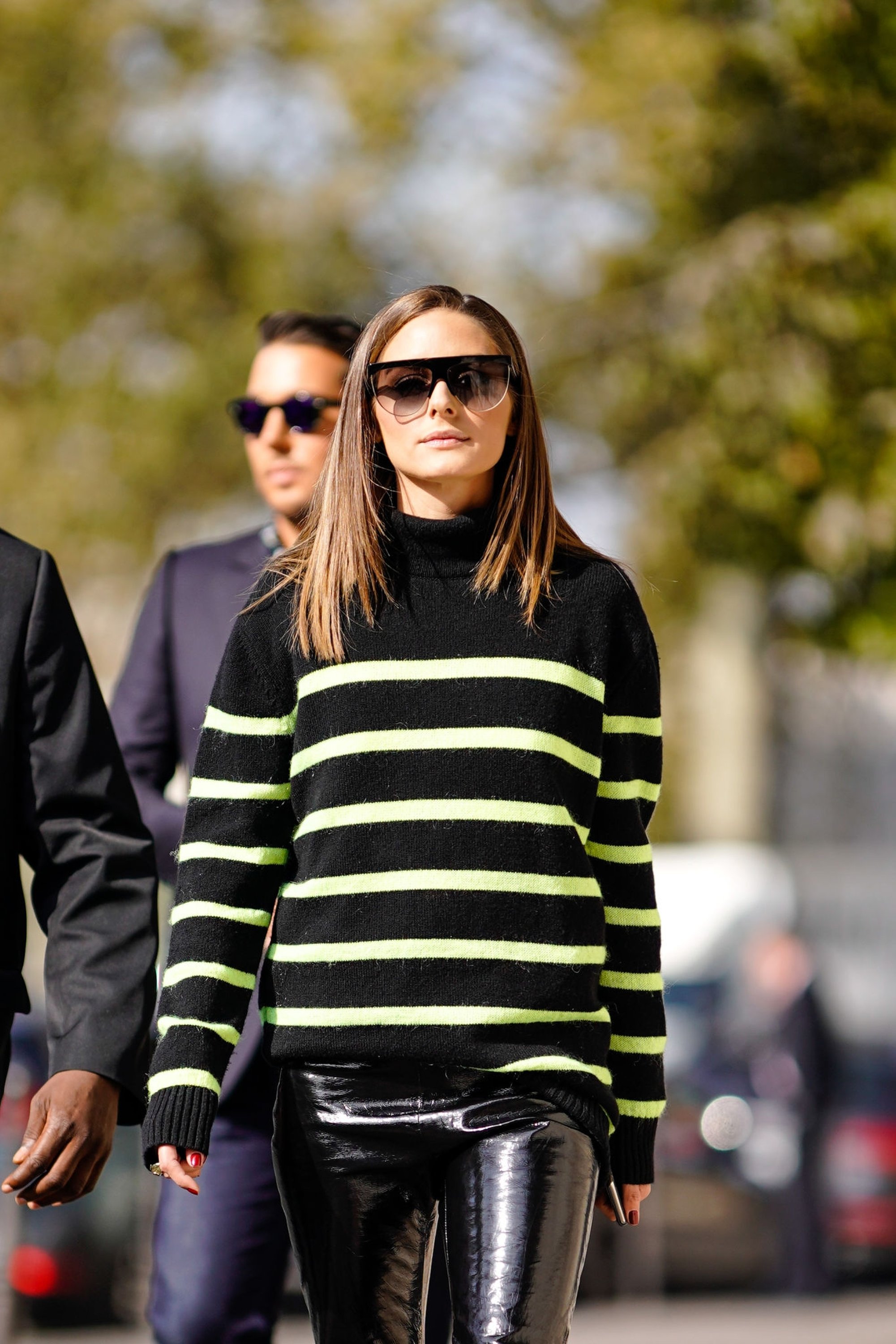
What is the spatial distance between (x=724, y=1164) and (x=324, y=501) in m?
7.47

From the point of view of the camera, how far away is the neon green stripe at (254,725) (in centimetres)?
280

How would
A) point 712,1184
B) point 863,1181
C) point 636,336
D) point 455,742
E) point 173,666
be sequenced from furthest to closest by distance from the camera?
point 636,336
point 712,1184
point 863,1181
point 173,666
point 455,742

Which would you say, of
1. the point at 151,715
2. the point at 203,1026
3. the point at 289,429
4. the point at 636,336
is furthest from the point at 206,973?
the point at 636,336

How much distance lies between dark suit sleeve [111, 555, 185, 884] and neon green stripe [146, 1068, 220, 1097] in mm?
1155

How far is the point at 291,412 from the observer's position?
383cm

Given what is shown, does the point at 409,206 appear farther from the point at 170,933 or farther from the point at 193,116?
the point at 170,933

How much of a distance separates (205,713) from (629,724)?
105 cm

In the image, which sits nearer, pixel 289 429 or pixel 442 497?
pixel 442 497

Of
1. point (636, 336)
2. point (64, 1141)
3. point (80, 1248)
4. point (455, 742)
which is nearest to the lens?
point (64, 1141)

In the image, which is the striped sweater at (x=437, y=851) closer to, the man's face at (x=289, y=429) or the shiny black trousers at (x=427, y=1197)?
the shiny black trousers at (x=427, y=1197)

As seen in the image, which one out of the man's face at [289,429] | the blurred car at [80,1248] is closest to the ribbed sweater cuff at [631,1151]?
the man's face at [289,429]

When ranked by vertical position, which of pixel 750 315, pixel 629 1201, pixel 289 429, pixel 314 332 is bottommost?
pixel 629 1201

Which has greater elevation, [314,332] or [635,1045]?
[314,332]

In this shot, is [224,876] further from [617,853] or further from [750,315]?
[750,315]
